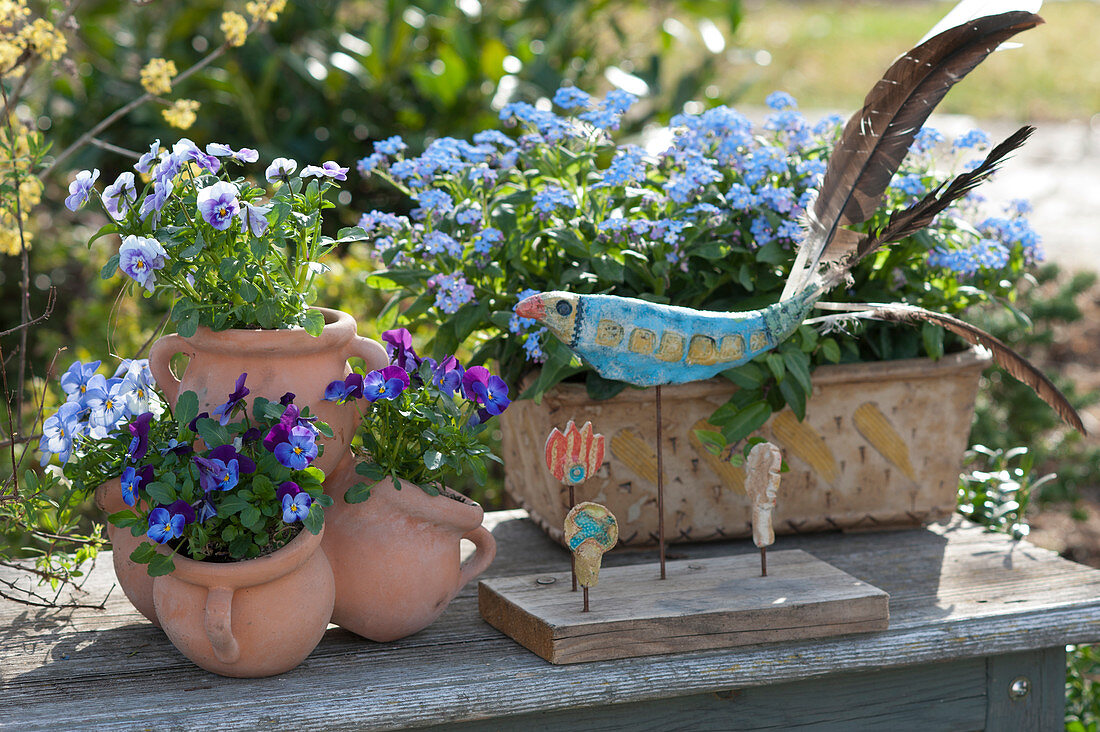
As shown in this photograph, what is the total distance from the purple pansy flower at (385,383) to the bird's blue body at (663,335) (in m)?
0.22

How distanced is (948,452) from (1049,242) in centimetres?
503

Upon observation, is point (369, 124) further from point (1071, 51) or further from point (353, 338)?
point (1071, 51)

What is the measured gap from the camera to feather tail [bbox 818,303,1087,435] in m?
1.60

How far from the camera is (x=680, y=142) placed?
1894 mm

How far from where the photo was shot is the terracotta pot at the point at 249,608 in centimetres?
137

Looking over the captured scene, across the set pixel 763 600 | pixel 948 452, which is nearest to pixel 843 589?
pixel 763 600

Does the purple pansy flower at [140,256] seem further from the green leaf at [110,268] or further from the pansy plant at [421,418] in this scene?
the pansy plant at [421,418]

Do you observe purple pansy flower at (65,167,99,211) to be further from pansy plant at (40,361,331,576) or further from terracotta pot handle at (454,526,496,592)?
terracotta pot handle at (454,526,496,592)

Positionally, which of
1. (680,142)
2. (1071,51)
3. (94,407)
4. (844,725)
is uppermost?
(1071,51)

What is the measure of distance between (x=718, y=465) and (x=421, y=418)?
0.63 m

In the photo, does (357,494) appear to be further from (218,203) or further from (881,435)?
(881,435)

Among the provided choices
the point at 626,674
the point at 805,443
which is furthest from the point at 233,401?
the point at 805,443

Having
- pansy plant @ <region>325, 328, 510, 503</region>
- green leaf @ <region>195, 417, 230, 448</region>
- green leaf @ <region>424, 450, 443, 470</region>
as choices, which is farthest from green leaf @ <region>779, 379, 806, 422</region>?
green leaf @ <region>195, 417, 230, 448</region>

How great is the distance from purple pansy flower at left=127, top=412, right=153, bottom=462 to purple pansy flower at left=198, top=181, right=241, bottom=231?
Answer: 272 mm
